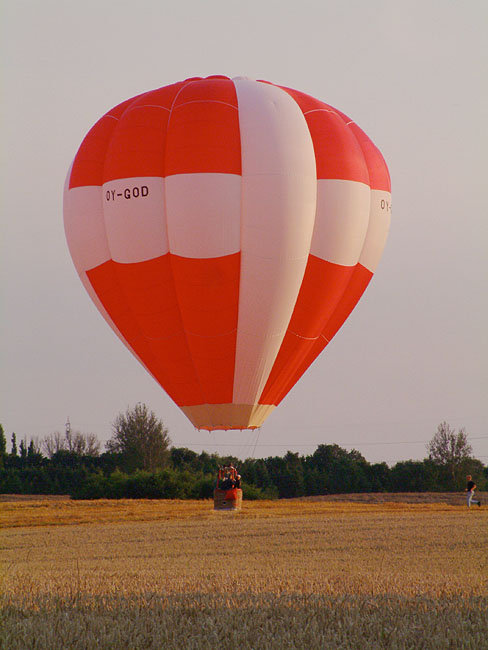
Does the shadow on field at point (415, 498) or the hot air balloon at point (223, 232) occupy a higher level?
the hot air balloon at point (223, 232)

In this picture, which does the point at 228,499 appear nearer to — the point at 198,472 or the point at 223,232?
the point at 223,232

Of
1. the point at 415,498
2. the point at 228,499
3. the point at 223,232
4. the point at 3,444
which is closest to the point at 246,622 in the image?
the point at 223,232

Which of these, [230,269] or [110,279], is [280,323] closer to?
[230,269]

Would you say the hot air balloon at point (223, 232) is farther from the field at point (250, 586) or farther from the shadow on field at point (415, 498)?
the shadow on field at point (415, 498)

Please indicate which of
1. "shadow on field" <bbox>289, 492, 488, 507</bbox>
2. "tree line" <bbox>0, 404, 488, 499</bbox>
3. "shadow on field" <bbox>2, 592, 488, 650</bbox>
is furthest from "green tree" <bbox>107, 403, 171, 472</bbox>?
"shadow on field" <bbox>2, 592, 488, 650</bbox>

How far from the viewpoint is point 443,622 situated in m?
7.40

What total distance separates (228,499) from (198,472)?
27.1m

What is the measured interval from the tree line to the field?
1957 centimetres

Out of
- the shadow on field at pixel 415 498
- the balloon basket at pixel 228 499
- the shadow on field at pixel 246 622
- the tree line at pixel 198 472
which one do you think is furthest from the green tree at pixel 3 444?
the shadow on field at pixel 246 622

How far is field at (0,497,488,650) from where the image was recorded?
22.9 ft

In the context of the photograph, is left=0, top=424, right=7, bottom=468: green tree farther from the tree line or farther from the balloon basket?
the balloon basket

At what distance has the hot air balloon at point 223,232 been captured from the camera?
2245cm

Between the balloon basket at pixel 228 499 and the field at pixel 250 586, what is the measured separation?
3179mm

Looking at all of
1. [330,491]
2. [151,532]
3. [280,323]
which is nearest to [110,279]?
[280,323]
